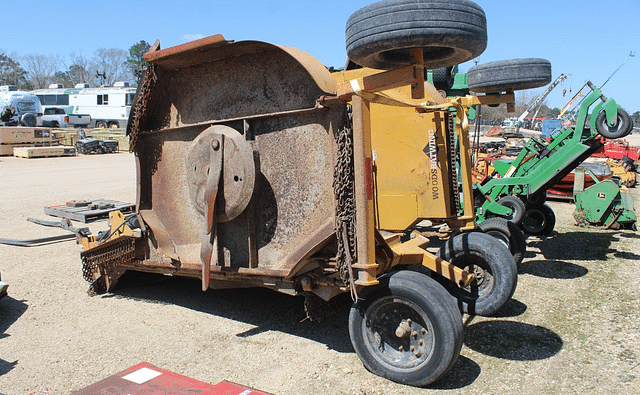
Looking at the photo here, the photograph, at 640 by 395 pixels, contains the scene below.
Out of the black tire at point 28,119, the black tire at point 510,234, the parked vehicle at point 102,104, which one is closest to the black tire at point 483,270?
the black tire at point 510,234

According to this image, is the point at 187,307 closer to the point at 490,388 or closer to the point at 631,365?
the point at 490,388

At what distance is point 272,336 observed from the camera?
4656 millimetres

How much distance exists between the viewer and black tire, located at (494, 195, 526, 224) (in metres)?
7.99

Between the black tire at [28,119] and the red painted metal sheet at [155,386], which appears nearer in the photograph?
the red painted metal sheet at [155,386]

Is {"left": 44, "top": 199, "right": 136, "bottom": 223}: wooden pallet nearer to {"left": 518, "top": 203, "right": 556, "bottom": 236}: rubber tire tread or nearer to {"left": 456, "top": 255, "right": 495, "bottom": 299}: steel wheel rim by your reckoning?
{"left": 456, "top": 255, "right": 495, "bottom": 299}: steel wheel rim

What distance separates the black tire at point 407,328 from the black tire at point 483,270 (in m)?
1.52

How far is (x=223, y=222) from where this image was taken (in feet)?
14.9

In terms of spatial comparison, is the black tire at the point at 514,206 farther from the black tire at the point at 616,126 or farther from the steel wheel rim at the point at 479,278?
the steel wheel rim at the point at 479,278

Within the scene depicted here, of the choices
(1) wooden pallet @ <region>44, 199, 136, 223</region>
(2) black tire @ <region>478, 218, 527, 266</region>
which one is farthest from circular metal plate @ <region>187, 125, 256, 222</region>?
(1) wooden pallet @ <region>44, 199, 136, 223</region>

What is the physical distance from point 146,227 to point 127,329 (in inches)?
38.7

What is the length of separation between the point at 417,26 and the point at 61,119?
120 ft

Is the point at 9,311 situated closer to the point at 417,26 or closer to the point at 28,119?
the point at 417,26

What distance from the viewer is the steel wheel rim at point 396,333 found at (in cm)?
367

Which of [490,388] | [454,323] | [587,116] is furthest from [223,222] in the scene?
[587,116]
